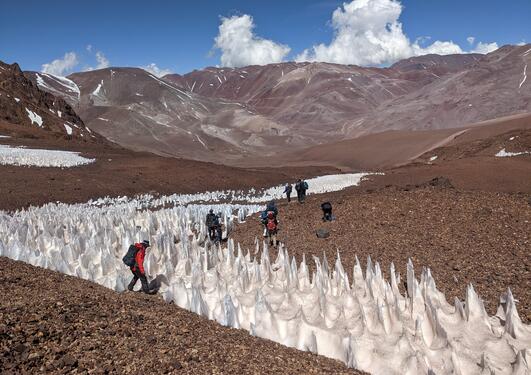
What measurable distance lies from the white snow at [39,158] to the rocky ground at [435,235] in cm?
1794

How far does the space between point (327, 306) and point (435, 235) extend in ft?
16.5

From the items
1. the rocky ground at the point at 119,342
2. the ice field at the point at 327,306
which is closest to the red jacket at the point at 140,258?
the ice field at the point at 327,306

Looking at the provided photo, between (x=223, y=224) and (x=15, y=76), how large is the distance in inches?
2223

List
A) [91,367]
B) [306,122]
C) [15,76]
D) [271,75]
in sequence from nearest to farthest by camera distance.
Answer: [91,367] → [15,76] → [306,122] → [271,75]

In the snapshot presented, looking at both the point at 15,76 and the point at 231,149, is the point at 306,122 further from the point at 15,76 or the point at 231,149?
the point at 15,76

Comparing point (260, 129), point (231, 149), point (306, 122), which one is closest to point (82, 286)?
point (231, 149)

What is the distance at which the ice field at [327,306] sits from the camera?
4.91 m

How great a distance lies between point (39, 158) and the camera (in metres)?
27.1

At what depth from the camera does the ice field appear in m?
4.91

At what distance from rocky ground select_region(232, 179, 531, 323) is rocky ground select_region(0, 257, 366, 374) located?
3.89m

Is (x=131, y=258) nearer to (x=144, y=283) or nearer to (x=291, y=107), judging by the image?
(x=144, y=283)

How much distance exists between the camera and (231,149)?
85.5 m

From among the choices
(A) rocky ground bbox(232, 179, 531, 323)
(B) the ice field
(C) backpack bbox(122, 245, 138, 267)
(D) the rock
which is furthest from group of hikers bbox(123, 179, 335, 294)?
(D) the rock

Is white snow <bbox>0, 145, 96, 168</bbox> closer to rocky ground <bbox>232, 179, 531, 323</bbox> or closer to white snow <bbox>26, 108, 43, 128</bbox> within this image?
rocky ground <bbox>232, 179, 531, 323</bbox>
